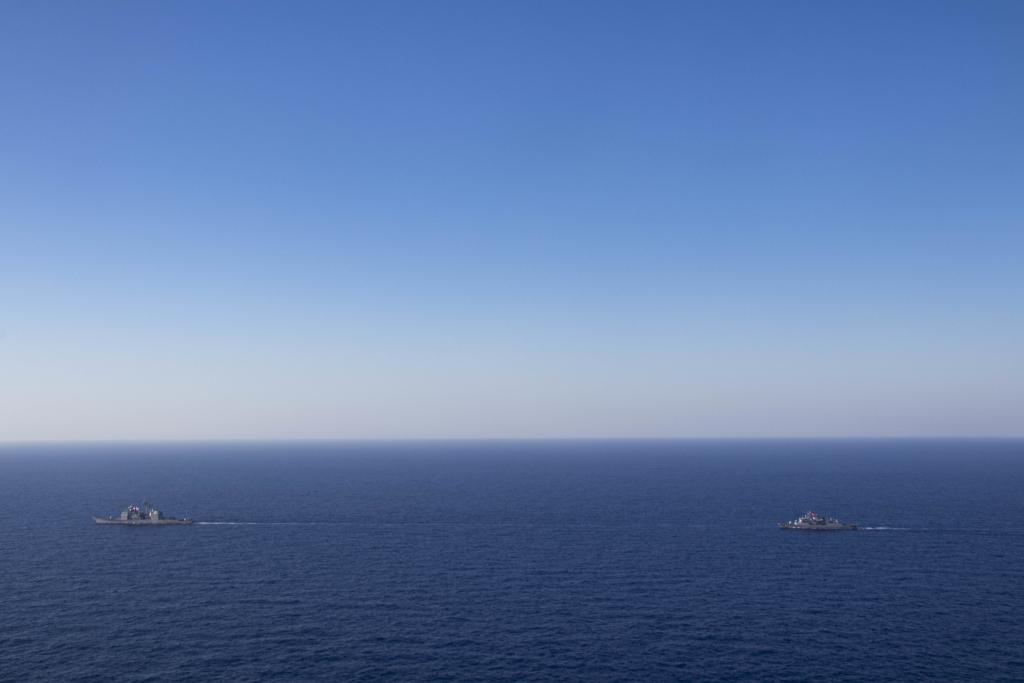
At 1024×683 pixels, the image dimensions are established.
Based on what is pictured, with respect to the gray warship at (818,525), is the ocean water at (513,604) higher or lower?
lower

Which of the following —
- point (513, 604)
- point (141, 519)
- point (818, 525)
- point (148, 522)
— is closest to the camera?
point (513, 604)

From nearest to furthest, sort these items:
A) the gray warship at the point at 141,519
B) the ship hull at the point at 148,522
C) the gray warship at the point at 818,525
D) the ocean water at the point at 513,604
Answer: the ocean water at the point at 513,604 → the gray warship at the point at 818,525 → the ship hull at the point at 148,522 → the gray warship at the point at 141,519

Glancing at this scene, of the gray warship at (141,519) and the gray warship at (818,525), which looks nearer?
the gray warship at (818,525)

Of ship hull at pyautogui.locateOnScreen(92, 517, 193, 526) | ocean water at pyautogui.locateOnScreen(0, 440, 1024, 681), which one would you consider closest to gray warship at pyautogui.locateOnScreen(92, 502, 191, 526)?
ship hull at pyautogui.locateOnScreen(92, 517, 193, 526)

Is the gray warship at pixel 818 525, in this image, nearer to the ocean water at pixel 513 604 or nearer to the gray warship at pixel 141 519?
the ocean water at pixel 513 604

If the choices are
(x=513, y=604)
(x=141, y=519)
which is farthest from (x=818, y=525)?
(x=141, y=519)

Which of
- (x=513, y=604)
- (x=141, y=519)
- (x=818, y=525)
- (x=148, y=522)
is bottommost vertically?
(x=513, y=604)

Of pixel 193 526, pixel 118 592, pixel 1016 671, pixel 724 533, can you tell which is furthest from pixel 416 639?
pixel 193 526

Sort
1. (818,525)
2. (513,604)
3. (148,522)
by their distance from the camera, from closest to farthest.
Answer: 1. (513,604)
2. (818,525)
3. (148,522)

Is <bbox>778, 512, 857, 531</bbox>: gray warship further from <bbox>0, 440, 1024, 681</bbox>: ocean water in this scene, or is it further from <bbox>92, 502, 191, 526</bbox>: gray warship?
<bbox>92, 502, 191, 526</bbox>: gray warship

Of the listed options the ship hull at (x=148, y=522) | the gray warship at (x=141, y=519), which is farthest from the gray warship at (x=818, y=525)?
the gray warship at (x=141, y=519)

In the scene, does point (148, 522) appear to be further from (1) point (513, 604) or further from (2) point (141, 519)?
(1) point (513, 604)
